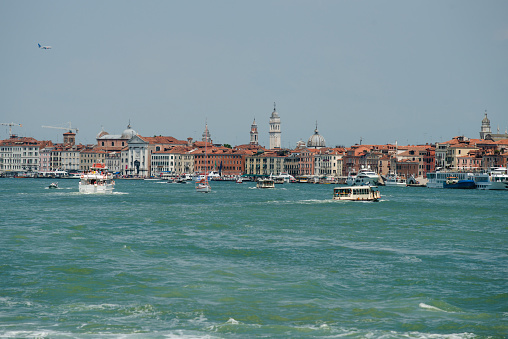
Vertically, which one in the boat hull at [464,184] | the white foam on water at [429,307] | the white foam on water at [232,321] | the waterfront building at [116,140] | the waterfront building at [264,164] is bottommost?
the white foam on water at [232,321]

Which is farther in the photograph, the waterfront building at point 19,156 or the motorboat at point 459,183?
the waterfront building at point 19,156

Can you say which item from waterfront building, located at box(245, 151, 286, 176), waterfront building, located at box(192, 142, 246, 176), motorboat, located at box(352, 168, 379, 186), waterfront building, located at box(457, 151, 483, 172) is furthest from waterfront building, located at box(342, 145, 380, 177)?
motorboat, located at box(352, 168, 379, 186)

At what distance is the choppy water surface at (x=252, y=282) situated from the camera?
15445mm

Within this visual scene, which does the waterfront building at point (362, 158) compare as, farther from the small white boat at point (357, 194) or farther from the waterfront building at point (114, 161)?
the small white boat at point (357, 194)

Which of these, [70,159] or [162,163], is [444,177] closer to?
[162,163]

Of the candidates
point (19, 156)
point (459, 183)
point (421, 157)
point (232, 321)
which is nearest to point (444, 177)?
point (459, 183)

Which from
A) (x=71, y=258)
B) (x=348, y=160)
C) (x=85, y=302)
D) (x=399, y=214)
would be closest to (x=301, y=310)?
(x=85, y=302)

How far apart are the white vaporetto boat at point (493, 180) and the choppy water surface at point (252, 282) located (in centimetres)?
7046

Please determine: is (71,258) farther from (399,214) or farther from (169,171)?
(169,171)

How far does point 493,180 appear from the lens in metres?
103

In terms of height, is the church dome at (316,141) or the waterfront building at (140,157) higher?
the church dome at (316,141)

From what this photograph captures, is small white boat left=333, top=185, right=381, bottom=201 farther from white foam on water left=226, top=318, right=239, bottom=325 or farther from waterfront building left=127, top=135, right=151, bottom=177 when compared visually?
waterfront building left=127, top=135, right=151, bottom=177

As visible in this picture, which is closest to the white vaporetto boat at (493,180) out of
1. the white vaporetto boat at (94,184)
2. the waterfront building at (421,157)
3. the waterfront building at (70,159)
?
the waterfront building at (421,157)

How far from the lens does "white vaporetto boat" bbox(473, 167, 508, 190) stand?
4003 inches
